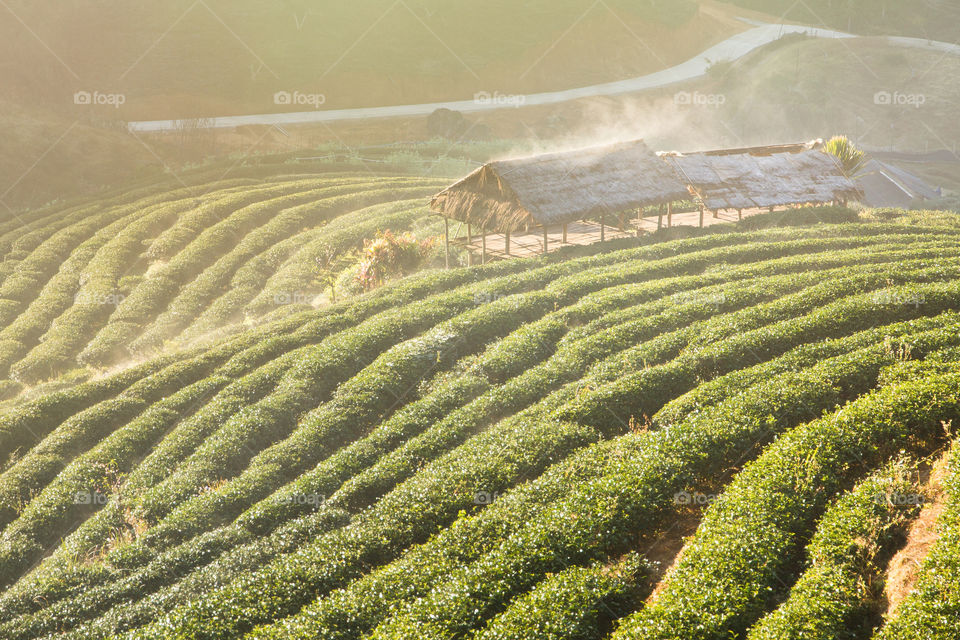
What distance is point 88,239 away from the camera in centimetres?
5250

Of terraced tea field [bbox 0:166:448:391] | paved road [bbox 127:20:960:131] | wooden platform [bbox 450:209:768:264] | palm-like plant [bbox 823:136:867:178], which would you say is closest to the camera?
terraced tea field [bbox 0:166:448:391]

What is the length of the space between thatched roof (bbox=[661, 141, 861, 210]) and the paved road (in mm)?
53843

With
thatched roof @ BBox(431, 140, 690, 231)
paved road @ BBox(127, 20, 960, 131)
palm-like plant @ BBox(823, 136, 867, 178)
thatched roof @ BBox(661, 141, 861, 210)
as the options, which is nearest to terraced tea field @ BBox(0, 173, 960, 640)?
thatched roof @ BBox(431, 140, 690, 231)

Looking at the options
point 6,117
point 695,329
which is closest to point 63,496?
point 695,329

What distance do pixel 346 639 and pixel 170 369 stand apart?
20265mm

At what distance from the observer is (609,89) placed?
103 meters

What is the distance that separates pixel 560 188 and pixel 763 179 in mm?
14788

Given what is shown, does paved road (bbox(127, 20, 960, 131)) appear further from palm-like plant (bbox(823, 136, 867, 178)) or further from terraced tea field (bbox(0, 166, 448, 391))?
palm-like plant (bbox(823, 136, 867, 178))

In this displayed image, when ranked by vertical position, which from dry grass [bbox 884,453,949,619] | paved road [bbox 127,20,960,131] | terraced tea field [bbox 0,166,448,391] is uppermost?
paved road [bbox 127,20,960,131]

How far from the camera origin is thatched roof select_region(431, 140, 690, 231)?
3503cm

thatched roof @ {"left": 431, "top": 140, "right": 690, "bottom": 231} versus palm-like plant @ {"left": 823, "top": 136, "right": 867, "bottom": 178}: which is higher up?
palm-like plant @ {"left": 823, "top": 136, "right": 867, "bottom": 178}

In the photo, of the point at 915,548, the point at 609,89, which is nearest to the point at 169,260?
the point at 915,548

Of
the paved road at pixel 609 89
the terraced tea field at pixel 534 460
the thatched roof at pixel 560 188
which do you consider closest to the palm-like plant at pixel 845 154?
the terraced tea field at pixel 534 460

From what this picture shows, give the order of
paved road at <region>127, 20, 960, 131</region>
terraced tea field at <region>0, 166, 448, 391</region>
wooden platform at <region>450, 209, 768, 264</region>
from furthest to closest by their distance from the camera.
A: 1. paved road at <region>127, 20, 960, 131</region>
2. wooden platform at <region>450, 209, 768, 264</region>
3. terraced tea field at <region>0, 166, 448, 391</region>
